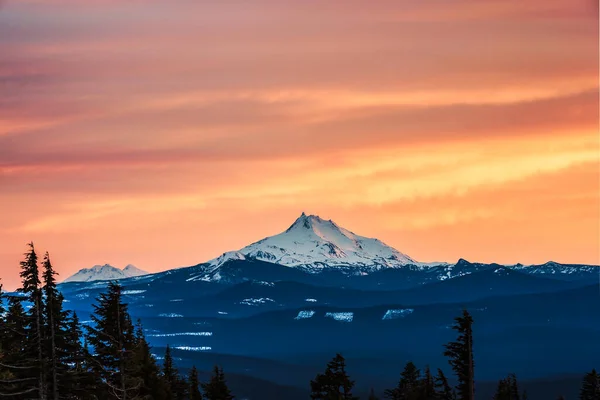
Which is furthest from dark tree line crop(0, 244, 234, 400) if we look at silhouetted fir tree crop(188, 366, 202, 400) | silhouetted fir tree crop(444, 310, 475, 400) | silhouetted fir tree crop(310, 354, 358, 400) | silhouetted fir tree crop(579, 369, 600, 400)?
silhouetted fir tree crop(579, 369, 600, 400)

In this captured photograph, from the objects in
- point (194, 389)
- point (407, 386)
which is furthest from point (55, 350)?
point (407, 386)

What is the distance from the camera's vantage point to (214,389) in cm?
10600

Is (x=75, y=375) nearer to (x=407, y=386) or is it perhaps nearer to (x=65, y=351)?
(x=65, y=351)

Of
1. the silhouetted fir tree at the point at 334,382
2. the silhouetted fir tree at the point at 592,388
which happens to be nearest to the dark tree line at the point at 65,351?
the silhouetted fir tree at the point at 334,382

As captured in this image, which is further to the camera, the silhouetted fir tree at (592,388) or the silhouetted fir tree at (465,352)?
the silhouetted fir tree at (592,388)

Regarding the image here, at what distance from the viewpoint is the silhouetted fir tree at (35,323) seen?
182 feet

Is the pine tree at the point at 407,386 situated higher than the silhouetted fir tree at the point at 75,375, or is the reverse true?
the pine tree at the point at 407,386

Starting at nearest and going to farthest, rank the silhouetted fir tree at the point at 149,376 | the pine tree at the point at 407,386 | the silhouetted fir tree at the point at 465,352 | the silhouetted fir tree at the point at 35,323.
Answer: the silhouetted fir tree at the point at 35,323, the silhouetted fir tree at the point at 465,352, the silhouetted fir tree at the point at 149,376, the pine tree at the point at 407,386

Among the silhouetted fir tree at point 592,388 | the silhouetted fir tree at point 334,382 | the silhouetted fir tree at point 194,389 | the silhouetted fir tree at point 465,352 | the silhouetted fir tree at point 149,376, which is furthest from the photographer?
the silhouetted fir tree at point 592,388

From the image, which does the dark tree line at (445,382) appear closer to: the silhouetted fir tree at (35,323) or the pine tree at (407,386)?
the pine tree at (407,386)

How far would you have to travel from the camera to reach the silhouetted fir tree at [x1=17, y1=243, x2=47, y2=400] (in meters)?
55.4

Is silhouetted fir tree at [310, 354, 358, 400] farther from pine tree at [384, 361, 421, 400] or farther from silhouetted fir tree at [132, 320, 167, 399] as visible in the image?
silhouetted fir tree at [132, 320, 167, 399]

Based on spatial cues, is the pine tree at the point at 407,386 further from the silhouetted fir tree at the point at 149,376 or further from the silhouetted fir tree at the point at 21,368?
the silhouetted fir tree at the point at 21,368

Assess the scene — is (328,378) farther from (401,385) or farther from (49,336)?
(49,336)
